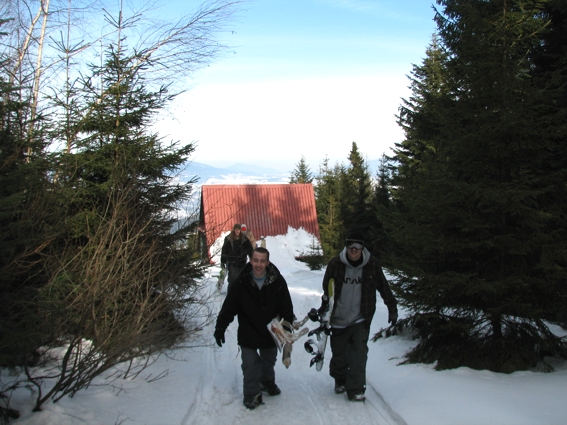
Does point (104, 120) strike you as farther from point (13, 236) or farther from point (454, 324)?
point (454, 324)

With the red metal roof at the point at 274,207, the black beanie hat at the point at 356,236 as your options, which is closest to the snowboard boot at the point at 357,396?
the black beanie hat at the point at 356,236

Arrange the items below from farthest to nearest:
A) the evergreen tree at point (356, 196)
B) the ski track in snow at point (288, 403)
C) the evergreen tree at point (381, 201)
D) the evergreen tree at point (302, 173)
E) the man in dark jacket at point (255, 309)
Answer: the evergreen tree at point (302, 173), the evergreen tree at point (356, 196), the evergreen tree at point (381, 201), the man in dark jacket at point (255, 309), the ski track in snow at point (288, 403)

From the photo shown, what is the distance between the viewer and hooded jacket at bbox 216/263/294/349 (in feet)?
19.2

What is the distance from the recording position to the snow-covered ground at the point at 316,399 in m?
5.04

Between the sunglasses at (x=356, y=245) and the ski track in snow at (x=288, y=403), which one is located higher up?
the sunglasses at (x=356, y=245)

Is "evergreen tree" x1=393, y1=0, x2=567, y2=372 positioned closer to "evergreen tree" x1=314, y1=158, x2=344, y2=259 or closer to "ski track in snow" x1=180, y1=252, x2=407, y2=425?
"ski track in snow" x1=180, y1=252, x2=407, y2=425

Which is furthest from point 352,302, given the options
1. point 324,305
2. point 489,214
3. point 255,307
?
point 489,214

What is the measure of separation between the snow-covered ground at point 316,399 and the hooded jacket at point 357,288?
3.24 ft

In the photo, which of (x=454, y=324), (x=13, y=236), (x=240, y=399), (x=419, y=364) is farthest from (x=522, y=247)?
(x=13, y=236)

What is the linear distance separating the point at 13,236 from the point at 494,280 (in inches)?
238

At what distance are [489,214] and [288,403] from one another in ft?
12.5

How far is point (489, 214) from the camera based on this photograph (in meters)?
6.88

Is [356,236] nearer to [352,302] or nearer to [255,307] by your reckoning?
[352,302]

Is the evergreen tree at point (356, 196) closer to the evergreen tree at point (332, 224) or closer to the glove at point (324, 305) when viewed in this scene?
the evergreen tree at point (332, 224)
